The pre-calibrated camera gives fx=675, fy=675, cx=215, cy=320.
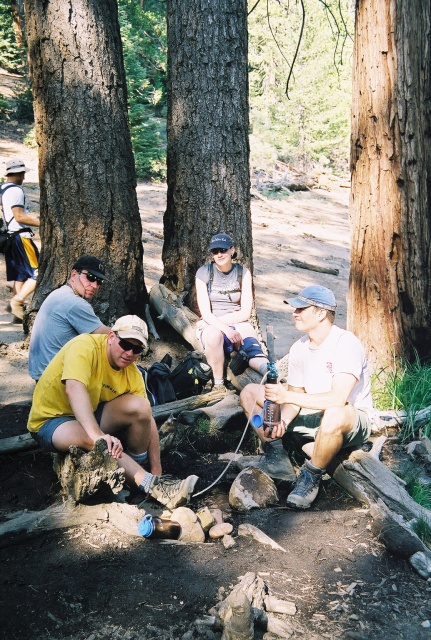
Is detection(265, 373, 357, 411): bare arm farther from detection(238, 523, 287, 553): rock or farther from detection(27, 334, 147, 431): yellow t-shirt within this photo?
detection(27, 334, 147, 431): yellow t-shirt

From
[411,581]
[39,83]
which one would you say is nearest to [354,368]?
[411,581]

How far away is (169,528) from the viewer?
12.4 feet

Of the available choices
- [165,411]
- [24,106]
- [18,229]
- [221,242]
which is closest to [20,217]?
[18,229]

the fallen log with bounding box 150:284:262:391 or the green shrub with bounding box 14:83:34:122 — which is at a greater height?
the green shrub with bounding box 14:83:34:122

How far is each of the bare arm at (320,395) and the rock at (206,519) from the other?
0.91 metres

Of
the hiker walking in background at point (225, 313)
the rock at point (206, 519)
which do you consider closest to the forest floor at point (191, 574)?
the rock at point (206, 519)

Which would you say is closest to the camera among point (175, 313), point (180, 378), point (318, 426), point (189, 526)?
point (189, 526)

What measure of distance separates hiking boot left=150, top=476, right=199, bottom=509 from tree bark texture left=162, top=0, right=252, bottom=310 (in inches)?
122

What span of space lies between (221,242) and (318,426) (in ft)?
6.93

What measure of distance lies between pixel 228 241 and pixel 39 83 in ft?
7.63

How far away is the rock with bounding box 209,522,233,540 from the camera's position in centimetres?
388

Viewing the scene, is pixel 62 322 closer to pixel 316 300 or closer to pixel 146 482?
pixel 146 482

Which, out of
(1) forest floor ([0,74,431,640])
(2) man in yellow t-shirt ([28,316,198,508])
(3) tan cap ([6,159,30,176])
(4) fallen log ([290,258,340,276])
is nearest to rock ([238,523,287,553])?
(1) forest floor ([0,74,431,640])

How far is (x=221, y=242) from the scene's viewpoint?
241 inches
